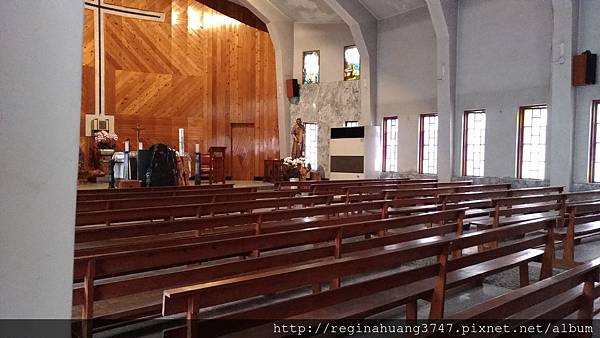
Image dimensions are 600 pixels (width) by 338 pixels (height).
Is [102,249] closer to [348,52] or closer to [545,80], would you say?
[545,80]

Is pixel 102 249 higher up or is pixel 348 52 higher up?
pixel 348 52

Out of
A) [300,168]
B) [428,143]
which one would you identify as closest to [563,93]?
[428,143]

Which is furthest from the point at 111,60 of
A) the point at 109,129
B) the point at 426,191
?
the point at 426,191

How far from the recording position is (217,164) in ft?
42.5

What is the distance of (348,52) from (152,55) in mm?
5465

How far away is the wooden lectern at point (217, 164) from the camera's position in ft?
39.4

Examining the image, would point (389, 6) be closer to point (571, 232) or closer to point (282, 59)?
point (282, 59)

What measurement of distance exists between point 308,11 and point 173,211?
10414mm

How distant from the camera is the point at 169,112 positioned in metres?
13.9

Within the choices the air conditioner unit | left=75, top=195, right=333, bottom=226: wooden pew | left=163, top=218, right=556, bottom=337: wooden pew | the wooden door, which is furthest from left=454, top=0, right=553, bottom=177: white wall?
left=163, top=218, right=556, bottom=337: wooden pew

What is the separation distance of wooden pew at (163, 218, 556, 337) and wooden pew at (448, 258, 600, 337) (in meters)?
0.47

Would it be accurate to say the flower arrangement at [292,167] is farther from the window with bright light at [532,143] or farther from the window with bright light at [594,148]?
the window with bright light at [594,148]

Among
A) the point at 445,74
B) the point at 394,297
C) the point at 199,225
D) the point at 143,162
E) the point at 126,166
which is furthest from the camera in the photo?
the point at 445,74

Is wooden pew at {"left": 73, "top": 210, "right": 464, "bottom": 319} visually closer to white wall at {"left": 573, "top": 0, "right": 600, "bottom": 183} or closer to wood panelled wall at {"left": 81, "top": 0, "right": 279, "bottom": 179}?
white wall at {"left": 573, "top": 0, "right": 600, "bottom": 183}
